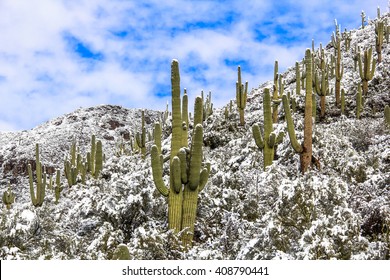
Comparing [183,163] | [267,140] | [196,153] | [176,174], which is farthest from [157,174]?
A: [267,140]

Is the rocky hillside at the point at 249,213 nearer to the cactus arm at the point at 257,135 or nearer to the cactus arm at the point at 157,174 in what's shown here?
the cactus arm at the point at 257,135

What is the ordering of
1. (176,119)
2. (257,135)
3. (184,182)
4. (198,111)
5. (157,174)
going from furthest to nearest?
(257,135) → (198,111) → (176,119) → (157,174) → (184,182)

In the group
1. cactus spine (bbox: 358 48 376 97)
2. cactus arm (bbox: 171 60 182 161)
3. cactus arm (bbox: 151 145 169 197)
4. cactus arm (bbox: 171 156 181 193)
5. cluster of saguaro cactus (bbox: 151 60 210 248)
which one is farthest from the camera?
cactus spine (bbox: 358 48 376 97)

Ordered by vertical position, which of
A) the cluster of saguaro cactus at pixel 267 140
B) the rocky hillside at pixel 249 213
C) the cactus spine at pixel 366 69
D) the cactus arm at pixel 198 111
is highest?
the cactus spine at pixel 366 69

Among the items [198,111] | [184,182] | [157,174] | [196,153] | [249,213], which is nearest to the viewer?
[196,153]

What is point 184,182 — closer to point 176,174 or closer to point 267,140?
point 176,174

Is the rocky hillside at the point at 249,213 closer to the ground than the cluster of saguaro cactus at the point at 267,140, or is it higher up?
closer to the ground

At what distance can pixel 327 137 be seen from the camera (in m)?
12.2

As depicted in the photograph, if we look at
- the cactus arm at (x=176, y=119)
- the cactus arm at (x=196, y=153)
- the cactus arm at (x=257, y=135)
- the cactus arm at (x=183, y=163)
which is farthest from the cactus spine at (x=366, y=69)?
the cactus arm at (x=183, y=163)

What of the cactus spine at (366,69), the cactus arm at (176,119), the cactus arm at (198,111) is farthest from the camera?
the cactus spine at (366,69)

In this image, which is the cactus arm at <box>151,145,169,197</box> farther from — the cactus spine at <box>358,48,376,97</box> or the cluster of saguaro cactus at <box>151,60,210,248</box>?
the cactus spine at <box>358,48,376,97</box>

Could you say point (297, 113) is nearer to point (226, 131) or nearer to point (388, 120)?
point (226, 131)

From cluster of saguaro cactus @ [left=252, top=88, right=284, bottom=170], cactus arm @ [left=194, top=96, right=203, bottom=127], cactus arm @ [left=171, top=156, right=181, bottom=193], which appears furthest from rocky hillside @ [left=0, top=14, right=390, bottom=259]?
cactus arm @ [left=194, top=96, right=203, bottom=127]
